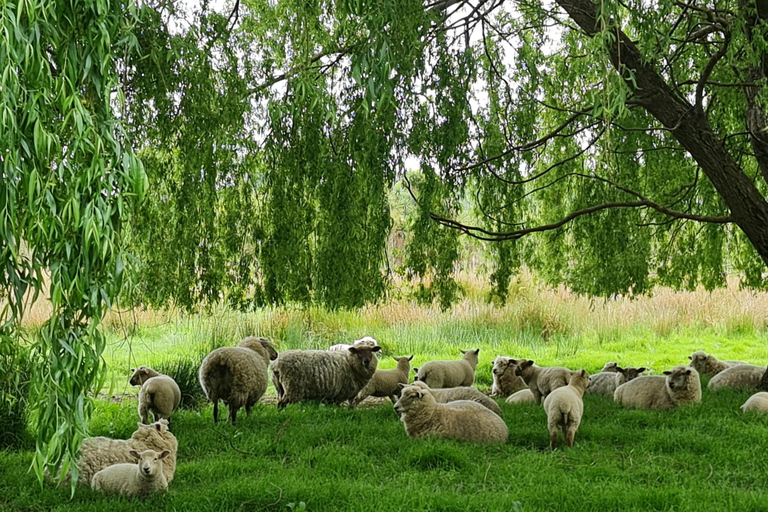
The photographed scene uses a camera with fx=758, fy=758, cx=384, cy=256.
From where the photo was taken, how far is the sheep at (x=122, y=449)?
18.9 feet

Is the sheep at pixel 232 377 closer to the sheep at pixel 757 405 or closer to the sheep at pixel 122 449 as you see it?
the sheep at pixel 122 449

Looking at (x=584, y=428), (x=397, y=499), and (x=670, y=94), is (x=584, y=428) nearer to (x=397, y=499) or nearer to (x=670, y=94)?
(x=397, y=499)

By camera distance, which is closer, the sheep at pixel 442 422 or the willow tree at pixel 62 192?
the willow tree at pixel 62 192

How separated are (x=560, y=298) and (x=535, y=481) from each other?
11.8 m

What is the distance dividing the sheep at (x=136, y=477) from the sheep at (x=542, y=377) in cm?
446

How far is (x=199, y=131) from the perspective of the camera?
21.5ft

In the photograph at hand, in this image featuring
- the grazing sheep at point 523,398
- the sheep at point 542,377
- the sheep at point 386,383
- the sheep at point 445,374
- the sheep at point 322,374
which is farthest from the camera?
the sheep at point 386,383

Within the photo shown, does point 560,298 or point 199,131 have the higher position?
point 199,131

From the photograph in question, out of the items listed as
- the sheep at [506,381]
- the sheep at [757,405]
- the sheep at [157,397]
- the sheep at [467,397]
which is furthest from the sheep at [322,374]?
the sheep at [757,405]

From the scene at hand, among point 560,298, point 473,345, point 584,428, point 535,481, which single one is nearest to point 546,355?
point 473,345

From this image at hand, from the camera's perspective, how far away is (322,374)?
347 inches

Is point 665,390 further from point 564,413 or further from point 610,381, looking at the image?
Result: point 564,413

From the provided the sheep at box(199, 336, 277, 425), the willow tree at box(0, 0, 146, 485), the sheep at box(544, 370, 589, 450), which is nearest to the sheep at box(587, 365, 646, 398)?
the sheep at box(544, 370, 589, 450)

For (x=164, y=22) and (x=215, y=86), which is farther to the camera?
(x=215, y=86)
